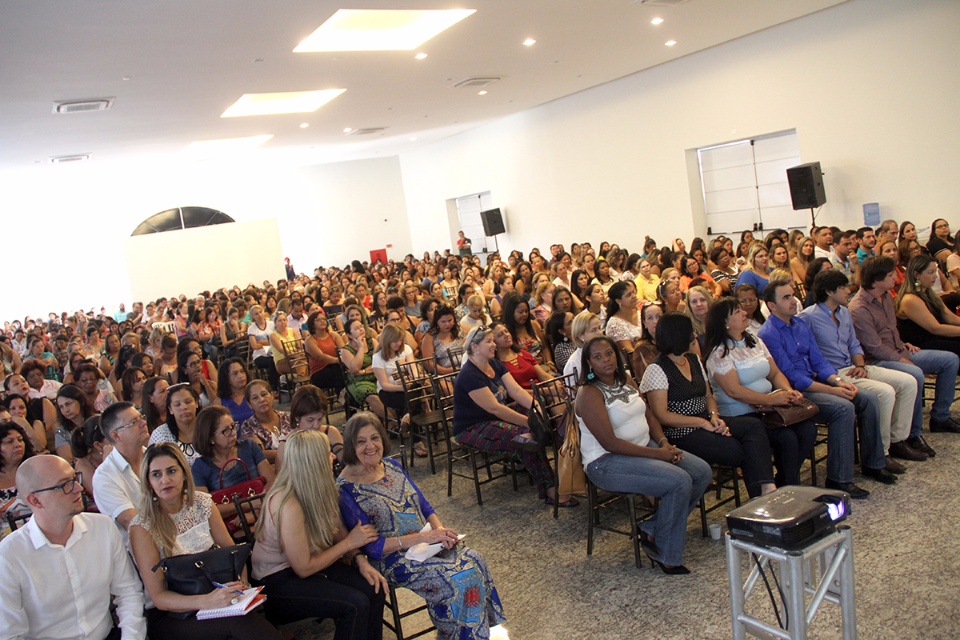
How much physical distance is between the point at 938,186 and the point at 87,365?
1024 centimetres

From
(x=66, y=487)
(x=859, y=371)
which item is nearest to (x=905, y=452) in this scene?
(x=859, y=371)

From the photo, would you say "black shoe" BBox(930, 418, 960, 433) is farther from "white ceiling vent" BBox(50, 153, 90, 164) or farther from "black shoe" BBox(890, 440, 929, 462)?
"white ceiling vent" BBox(50, 153, 90, 164)

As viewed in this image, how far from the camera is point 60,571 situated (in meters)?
2.63

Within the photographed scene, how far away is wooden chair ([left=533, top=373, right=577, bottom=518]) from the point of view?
441 centimetres

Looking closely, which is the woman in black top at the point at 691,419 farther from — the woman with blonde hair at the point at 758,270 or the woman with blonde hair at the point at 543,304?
the woman with blonde hair at the point at 543,304

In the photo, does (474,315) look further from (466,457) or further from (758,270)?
(758,270)

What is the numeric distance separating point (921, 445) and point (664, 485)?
85.9 inches

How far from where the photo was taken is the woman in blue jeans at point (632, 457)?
11.9 ft

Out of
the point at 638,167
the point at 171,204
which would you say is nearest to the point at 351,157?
the point at 171,204

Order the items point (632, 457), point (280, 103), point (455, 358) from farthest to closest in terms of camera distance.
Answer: point (280, 103) → point (455, 358) → point (632, 457)

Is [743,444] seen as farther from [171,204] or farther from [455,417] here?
[171,204]

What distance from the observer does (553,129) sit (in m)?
16.4

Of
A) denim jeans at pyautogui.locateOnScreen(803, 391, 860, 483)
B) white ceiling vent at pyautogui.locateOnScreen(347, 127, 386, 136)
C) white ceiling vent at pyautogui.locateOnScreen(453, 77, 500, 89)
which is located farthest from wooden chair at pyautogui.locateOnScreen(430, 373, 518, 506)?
white ceiling vent at pyautogui.locateOnScreen(347, 127, 386, 136)

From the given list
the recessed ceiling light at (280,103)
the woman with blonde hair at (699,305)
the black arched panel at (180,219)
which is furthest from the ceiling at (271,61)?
the black arched panel at (180,219)
